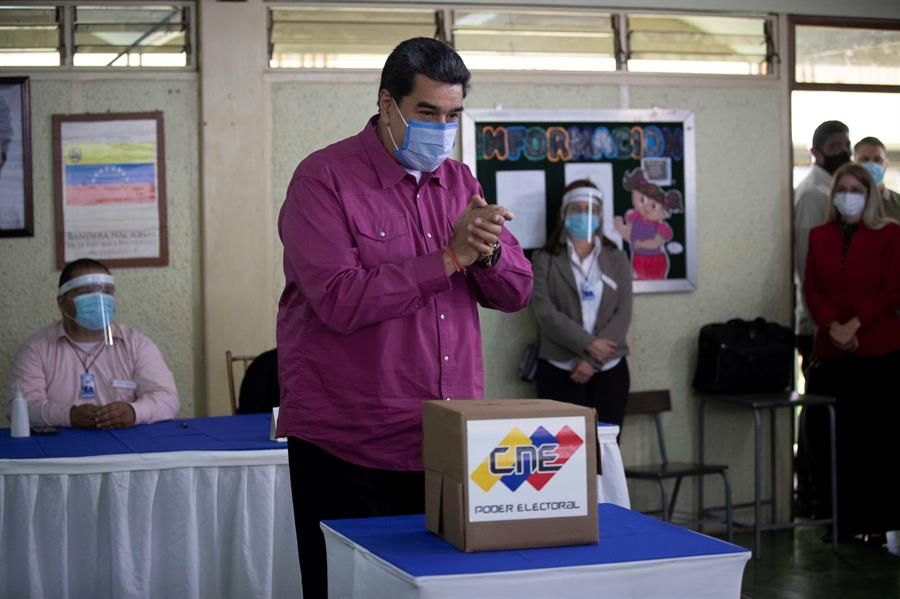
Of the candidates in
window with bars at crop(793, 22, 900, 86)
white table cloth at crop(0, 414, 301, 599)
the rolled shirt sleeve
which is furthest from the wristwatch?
window with bars at crop(793, 22, 900, 86)

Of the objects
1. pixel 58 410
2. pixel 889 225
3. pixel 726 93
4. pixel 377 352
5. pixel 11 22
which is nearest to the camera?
pixel 377 352

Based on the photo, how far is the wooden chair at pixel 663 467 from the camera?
5.61 metres

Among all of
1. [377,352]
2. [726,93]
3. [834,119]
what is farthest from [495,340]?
[377,352]

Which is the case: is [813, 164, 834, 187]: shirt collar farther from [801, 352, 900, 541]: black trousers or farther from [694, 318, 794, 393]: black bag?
[801, 352, 900, 541]: black trousers

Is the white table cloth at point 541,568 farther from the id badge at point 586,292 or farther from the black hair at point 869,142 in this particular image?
the black hair at point 869,142

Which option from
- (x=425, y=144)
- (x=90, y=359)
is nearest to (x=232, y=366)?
(x=90, y=359)

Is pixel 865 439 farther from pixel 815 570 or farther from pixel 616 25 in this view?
pixel 616 25

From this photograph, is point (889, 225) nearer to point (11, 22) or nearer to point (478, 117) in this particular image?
point (478, 117)

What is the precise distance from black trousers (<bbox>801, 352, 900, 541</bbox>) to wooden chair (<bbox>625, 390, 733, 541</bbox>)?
61 centimetres

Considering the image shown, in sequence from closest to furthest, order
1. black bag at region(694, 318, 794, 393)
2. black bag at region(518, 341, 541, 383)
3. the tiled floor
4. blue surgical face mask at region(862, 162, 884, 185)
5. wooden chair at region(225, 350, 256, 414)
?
the tiled floor
wooden chair at region(225, 350, 256, 414)
black bag at region(518, 341, 541, 383)
black bag at region(694, 318, 794, 393)
blue surgical face mask at region(862, 162, 884, 185)

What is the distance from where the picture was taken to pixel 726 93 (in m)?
6.22

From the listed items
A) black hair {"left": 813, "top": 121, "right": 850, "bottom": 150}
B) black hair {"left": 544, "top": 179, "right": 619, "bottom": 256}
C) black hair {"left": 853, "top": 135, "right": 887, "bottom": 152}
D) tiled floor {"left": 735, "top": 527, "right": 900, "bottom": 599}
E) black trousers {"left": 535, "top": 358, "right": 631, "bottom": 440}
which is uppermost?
black hair {"left": 813, "top": 121, "right": 850, "bottom": 150}

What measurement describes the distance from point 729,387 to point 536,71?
5.92ft

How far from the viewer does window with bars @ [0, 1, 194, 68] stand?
548cm
